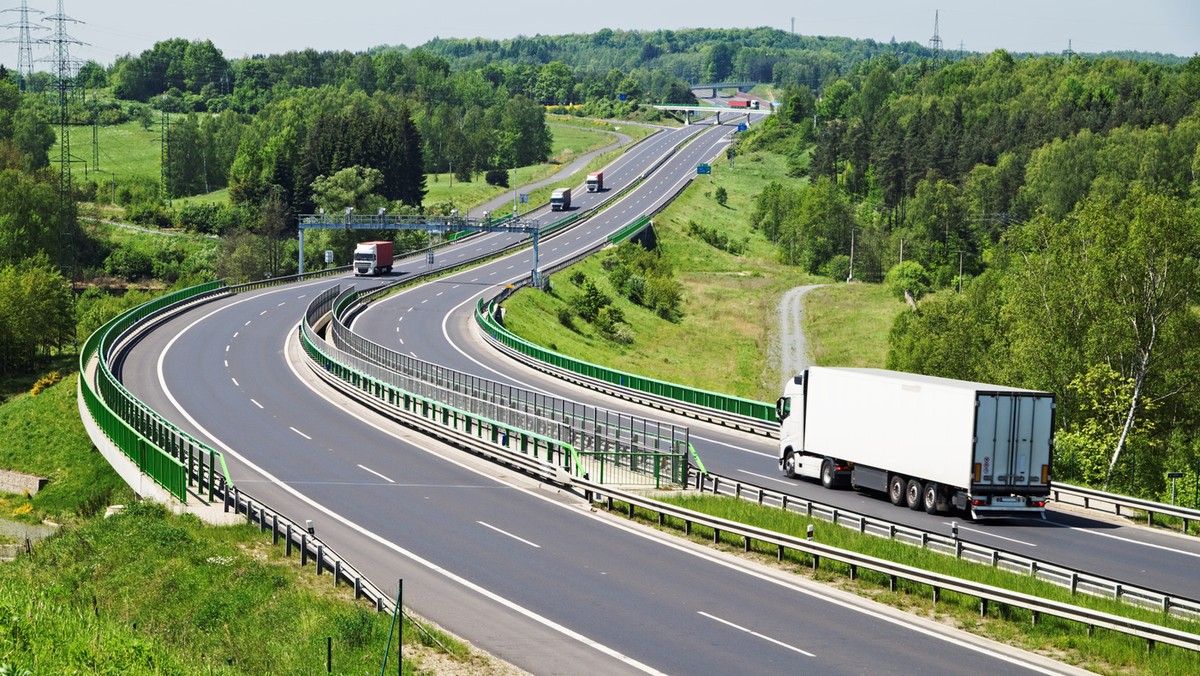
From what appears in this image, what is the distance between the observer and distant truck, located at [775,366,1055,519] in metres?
34.5

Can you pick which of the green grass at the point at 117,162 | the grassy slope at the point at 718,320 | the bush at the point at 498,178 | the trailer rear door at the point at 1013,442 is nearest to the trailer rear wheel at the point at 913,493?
the trailer rear door at the point at 1013,442

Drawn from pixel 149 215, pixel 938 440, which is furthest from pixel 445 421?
pixel 149 215

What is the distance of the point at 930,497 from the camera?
35.9m

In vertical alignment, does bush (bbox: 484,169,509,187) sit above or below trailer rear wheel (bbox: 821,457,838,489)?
above

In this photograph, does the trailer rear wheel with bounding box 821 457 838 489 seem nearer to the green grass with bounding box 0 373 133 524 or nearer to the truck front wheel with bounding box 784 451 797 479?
the truck front wheel with bounding box 784 451 797 479

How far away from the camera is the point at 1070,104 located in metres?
170

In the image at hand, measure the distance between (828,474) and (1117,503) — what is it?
834 centimetres

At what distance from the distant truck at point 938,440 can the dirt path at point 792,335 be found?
5393cm

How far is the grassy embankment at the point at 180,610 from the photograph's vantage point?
2292 centimetres

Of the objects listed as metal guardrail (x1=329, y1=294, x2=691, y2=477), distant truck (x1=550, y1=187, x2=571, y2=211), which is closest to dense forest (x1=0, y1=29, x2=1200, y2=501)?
metal guardrail (x1=329, y1=294, x2=691, y2=477)

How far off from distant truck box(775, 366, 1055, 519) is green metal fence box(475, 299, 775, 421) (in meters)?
12.4

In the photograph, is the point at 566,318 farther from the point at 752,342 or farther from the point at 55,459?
the point at 55,459

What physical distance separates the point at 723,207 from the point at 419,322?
92021mm

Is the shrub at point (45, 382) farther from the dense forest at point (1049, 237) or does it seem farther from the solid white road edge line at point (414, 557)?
the dense forest at point (1049, 237)
